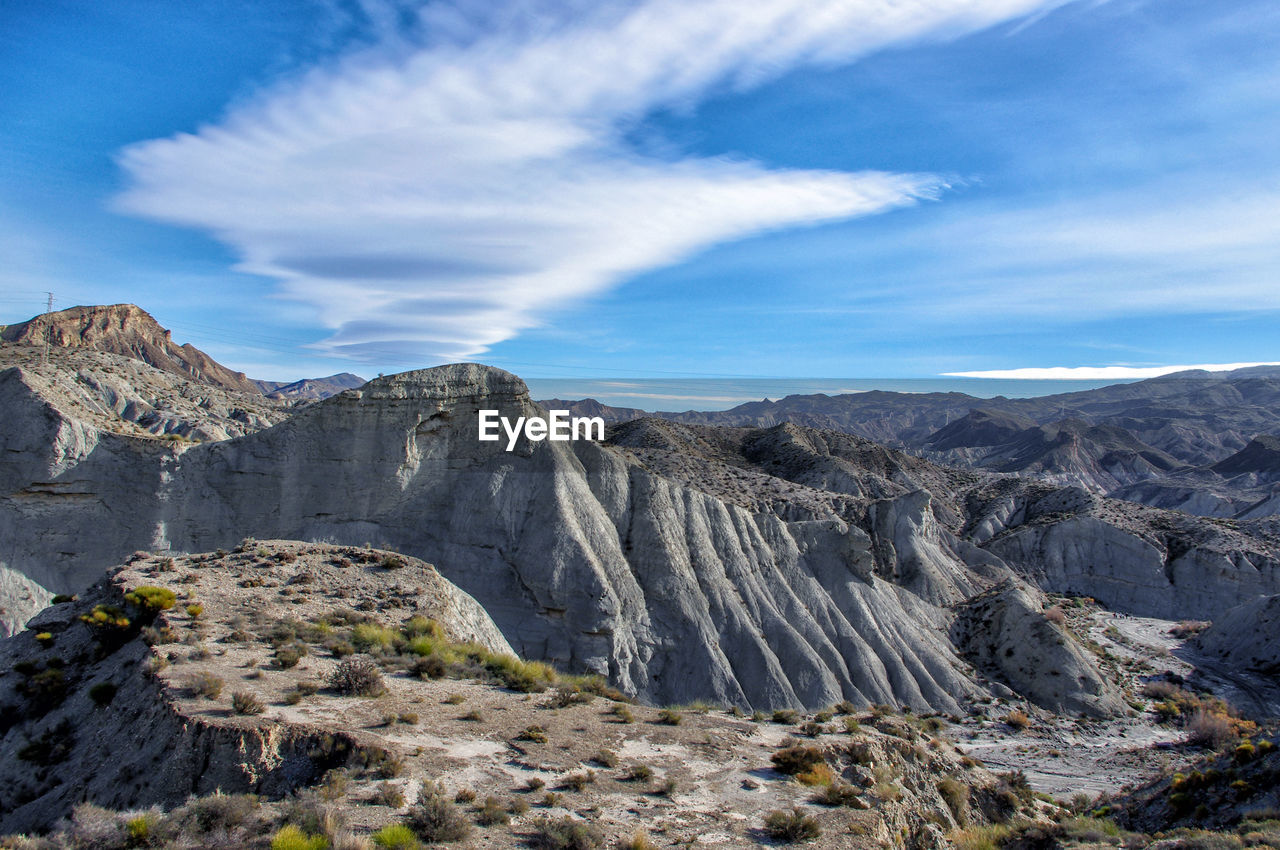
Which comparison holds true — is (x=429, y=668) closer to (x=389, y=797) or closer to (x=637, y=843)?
(x=389, y=797)

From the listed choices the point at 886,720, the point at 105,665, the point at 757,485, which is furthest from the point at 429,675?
the point at 757,485

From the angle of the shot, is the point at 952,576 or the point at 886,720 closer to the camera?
the point at 886,720

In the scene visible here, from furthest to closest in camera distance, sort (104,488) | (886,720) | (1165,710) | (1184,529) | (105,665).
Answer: (1184,529)
(1165,710)
(104,488)
(886,720)
(105,665)

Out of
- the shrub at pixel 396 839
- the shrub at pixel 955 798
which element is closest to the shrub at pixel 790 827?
the shrub at pixel 396 839

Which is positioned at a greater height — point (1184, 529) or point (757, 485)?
point (757, 485)

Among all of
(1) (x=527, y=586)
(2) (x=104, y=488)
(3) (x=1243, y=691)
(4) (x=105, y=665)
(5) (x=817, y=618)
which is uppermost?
(2) (x=104, y=488)

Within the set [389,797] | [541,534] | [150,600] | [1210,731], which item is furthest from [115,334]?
[1210,731]

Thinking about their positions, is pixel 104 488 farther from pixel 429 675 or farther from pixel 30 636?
pixel 429 675
